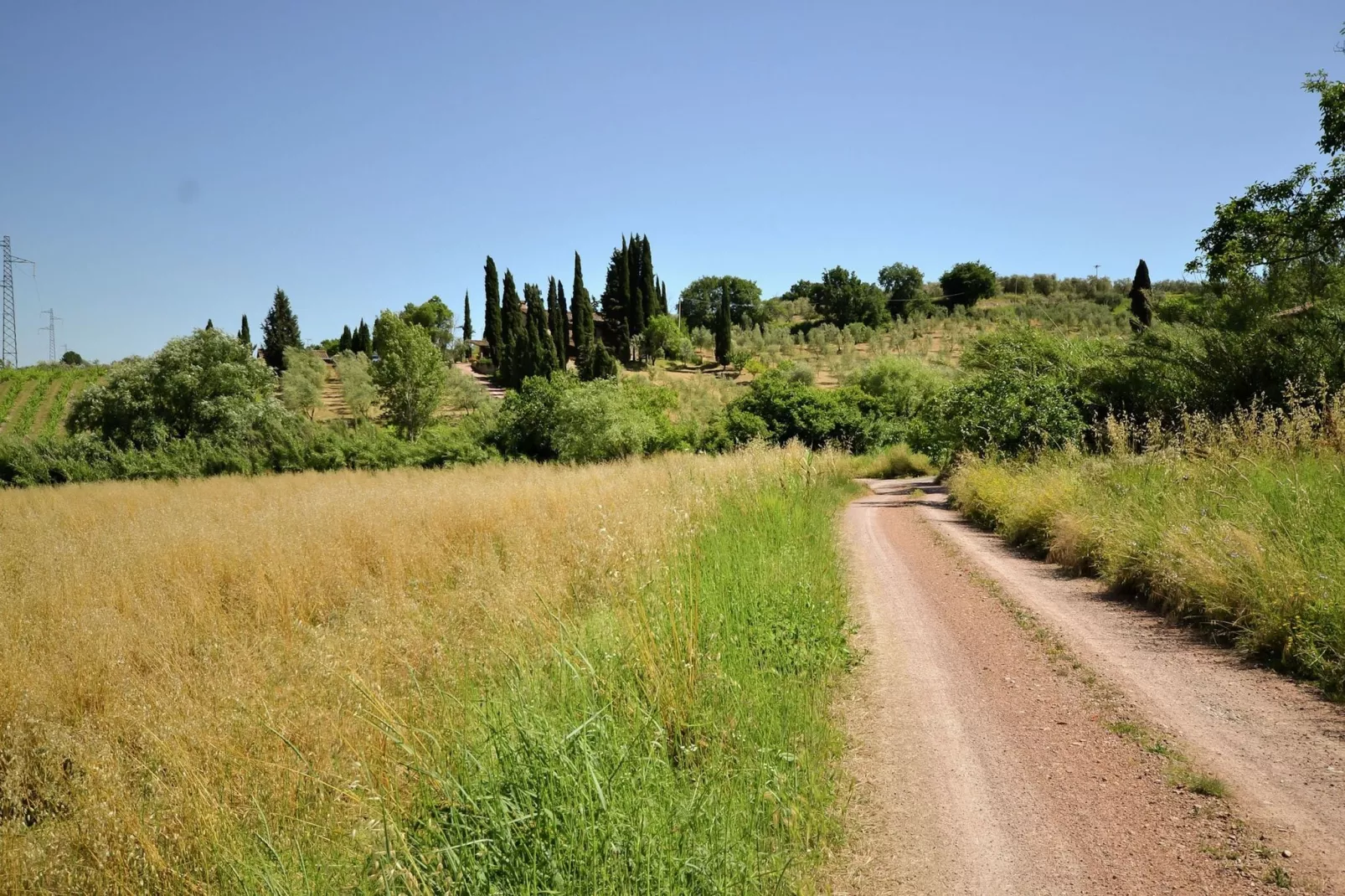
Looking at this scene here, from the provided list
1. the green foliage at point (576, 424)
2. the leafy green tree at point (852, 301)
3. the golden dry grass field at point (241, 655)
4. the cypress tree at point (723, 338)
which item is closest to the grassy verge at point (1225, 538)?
the golden dry grass field at point (241, 655)

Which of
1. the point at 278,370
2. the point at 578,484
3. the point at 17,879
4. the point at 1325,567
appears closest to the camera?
the point at 17,879

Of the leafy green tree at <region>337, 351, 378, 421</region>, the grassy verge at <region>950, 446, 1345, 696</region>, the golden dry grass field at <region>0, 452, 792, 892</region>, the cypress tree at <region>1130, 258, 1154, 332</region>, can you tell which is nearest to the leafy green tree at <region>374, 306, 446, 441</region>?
the leafy green tree at <region>337, 351, 378, 421</region>

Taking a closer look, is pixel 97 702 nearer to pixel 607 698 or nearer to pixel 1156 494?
pixel 607 698

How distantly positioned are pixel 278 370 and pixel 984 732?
285 feet

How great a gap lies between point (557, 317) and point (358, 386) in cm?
2179

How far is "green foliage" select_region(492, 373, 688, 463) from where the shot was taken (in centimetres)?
3578

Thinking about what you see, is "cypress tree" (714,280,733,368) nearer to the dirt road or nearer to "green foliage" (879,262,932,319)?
"green foliage" (879,262,932,319)

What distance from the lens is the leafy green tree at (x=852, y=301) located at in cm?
9581

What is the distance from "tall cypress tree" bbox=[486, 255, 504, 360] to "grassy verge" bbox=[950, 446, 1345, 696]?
232ft

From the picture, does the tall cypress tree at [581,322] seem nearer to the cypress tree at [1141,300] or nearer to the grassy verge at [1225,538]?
the cypress tree at [1141,300]

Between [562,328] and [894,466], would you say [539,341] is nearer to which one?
[562,328]

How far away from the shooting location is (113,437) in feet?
144

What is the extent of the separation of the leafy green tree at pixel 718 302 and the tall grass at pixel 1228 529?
3931 inches

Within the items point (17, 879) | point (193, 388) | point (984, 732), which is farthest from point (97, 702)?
point (193, 388)
